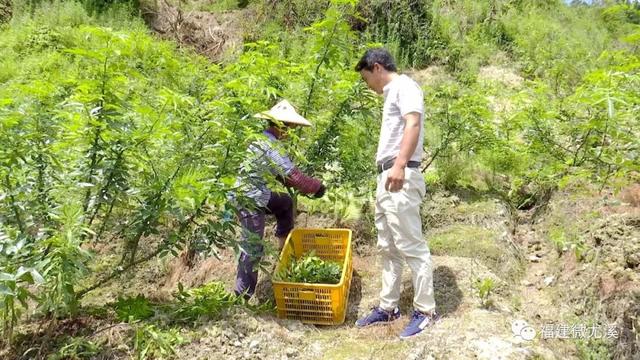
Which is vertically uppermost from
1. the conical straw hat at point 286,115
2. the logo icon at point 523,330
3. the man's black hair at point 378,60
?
the man's black hair at point 378,60

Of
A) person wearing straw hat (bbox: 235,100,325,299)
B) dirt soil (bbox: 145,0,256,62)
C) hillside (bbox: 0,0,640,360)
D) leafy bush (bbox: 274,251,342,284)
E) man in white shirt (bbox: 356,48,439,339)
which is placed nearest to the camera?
hillside (bbox: 0,0,640,360)

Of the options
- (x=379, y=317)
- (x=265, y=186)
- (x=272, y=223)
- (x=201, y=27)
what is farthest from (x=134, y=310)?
(x=201, y=27)

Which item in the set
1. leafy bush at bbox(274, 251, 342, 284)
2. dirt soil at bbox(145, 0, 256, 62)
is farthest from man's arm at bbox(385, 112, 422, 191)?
dirt soil at bbox(145, 0, 256, 62)

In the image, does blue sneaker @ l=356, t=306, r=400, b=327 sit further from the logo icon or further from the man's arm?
the man's arm

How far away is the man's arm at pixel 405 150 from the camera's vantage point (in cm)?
288

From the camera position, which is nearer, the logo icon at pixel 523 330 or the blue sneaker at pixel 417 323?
the logo icon at pixel 523 330

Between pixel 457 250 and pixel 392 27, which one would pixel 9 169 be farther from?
pixel 392 27

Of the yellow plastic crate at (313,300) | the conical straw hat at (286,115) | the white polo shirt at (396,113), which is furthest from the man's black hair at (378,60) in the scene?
the yellow plastic crate at (313,300)

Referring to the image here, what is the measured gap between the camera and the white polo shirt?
2990mm

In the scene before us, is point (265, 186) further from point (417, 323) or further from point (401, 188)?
point (417, 323)

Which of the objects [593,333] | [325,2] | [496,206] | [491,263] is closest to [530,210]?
[496,206]

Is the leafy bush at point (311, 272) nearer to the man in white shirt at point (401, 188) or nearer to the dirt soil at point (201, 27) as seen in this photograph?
the man in white shirt at point (401, 188)

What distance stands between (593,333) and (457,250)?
1337 millimetres

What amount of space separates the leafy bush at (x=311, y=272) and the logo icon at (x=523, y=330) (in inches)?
45.6
